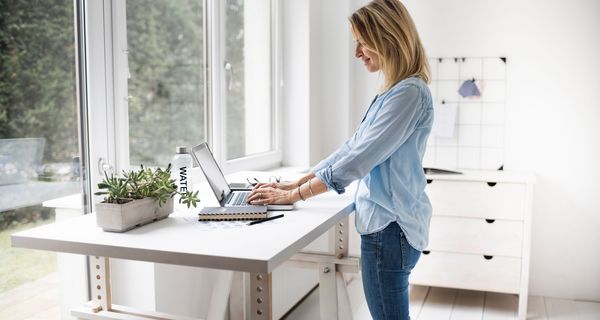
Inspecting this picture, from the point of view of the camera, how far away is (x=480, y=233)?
2.97 meters

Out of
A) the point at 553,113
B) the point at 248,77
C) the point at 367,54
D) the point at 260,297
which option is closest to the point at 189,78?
the point at 248,77

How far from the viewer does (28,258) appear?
1678 millimetres

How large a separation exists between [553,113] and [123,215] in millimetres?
2570

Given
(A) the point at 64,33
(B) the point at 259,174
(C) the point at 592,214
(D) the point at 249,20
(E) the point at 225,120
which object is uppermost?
(D) the point at 249,20

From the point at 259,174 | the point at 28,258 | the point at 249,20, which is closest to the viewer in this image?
the point at 28,258

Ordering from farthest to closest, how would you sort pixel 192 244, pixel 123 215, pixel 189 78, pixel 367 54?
1. pixel 189 78
2. pixel 367 54
3. pixel 123 215
4. pixel 192 244

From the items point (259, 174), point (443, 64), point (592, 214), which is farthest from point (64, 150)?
point (592, 214)

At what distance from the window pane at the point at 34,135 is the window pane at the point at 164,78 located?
0.98 ft

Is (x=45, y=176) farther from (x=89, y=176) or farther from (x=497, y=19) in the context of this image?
(x=497, y=19)

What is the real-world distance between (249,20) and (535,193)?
71.4 inches

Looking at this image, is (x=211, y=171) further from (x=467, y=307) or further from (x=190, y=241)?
(x=467, y=307)

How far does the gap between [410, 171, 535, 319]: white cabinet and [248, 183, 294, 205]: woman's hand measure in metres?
1.45

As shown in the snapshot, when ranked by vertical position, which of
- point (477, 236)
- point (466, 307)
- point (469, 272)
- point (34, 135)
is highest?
point (34, 135)

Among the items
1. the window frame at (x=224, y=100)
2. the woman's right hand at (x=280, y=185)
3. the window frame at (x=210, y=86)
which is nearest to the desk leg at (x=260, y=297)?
the woman's right hand at (x=280, y=185)
